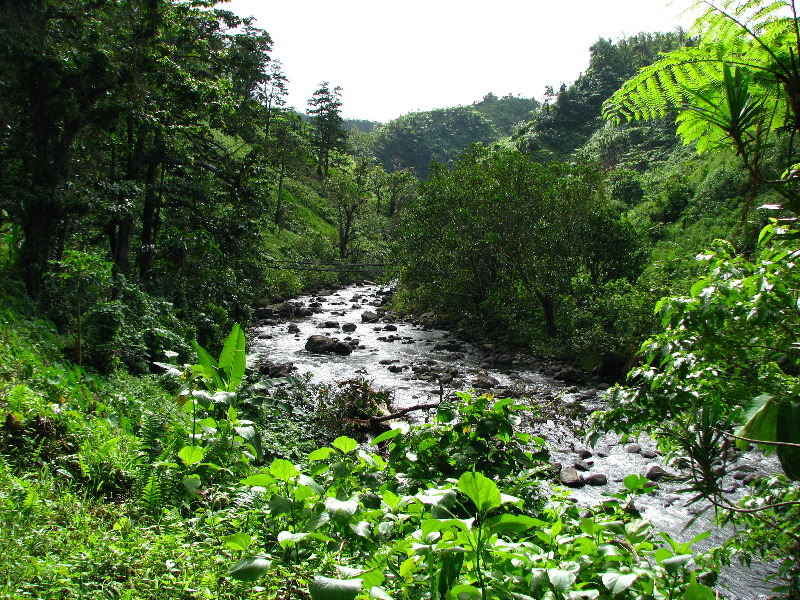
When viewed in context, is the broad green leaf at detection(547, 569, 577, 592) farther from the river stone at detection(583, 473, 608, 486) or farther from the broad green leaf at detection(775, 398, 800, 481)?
the river stone at detection(583, 473, 608, 486)

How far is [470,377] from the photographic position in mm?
13602

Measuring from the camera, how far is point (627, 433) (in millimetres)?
2480

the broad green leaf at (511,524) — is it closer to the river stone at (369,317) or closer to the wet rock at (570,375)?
the wet rock at (570,375)

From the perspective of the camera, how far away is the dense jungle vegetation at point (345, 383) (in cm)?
170

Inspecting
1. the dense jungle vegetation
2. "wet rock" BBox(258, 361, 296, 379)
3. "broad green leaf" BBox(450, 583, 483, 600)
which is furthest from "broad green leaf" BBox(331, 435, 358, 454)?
"wet rock" BBox(258, 361, 296, 379)

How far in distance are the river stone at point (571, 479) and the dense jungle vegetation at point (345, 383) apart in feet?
6.36

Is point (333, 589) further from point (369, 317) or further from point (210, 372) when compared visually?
point (369, 317)

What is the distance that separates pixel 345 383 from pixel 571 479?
4089mm

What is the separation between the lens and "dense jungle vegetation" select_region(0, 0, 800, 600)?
66.9 inches

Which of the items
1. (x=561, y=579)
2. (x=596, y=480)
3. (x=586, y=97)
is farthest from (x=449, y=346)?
(x=586, y=97)

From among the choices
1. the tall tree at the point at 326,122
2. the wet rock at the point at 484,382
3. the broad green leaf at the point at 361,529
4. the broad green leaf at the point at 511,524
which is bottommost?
the wet rock at the point at 484,382

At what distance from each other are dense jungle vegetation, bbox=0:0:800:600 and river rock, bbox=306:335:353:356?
3346 mm

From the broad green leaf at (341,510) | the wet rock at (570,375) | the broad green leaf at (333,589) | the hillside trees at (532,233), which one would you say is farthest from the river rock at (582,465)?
the hillside trees at (532,233)

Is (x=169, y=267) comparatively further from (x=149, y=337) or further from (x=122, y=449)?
(x=122, y=449)
